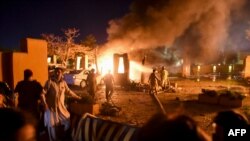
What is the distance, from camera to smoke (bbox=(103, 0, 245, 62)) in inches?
1300

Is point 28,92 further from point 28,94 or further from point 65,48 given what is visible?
point 65,48

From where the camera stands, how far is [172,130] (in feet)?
4.46

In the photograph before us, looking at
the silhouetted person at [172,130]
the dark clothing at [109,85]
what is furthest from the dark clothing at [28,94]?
the dark clothing at [109,85]

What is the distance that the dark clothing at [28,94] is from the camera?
20.5 feet

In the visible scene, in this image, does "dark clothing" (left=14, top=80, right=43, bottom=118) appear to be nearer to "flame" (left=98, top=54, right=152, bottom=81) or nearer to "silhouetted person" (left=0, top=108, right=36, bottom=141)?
"silhouetted person" (left=0, top=108, right=36, bottom=141)

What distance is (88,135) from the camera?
447 centimetres

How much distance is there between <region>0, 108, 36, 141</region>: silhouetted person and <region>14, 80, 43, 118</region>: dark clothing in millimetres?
4882

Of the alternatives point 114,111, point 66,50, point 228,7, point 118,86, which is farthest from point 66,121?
point 228,7

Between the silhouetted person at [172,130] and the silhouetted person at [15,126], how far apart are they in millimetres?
608

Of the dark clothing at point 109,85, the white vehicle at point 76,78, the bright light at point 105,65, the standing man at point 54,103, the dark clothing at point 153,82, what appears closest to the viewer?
the standing man at point 54,103

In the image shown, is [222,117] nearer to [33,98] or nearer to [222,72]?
[33,98]

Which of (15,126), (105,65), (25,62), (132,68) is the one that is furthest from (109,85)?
(132,68)

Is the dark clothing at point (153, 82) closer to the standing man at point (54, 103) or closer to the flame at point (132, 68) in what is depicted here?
the flame at point (132, 68)

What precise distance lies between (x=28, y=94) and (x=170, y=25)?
30543 millimetres
